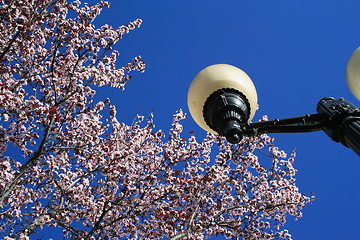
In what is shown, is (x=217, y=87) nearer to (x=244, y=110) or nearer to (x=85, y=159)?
(x=244, y=110)

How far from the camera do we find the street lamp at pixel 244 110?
222 centimetres

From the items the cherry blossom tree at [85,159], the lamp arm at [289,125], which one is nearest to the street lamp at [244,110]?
the lamp arm at [289,125]

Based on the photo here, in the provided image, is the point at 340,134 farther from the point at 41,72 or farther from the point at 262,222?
the point at 262,222

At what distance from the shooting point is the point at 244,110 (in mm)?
2693

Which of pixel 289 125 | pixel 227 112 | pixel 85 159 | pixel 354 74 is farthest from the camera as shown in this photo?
pixel 85 159

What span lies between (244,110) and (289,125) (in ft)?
1.42

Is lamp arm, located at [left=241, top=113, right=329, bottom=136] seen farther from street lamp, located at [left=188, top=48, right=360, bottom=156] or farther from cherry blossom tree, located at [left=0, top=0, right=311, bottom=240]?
cherry blossom tree, located at [left=0, top=0, right=311, bottom=240]

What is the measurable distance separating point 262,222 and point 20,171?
26.7ft

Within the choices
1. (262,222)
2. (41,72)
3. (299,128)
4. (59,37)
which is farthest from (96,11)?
(262,222)

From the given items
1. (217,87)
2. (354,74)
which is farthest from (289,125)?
(354,74)

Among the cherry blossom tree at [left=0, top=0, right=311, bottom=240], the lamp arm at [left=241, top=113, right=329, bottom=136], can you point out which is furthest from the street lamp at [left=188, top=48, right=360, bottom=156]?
the cherry blossom tree at [left=0, top=0, right=311, bottom=240]

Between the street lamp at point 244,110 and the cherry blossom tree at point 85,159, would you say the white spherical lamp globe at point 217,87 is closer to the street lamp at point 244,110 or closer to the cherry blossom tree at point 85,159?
the street lamp at point 244,110

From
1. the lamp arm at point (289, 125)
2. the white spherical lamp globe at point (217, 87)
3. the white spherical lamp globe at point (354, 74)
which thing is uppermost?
the white spherical lamp globe at point (354, 74)

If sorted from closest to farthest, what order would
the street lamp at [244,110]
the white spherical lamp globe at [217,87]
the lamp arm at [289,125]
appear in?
the street lamp at [244,110] < the lamp arm at [289,125] < the white spherical lamp globe at [217,87]
